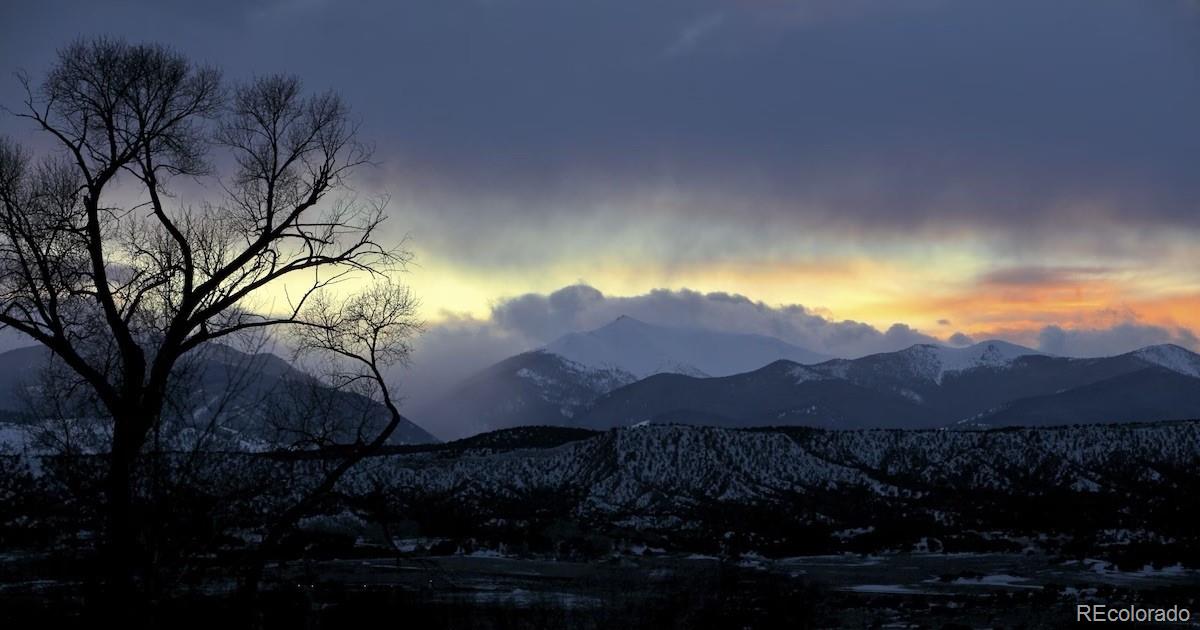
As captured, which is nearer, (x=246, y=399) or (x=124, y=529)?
(x=124, y=529)

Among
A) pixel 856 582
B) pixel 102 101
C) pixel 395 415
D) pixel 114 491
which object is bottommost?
pixel 856 582

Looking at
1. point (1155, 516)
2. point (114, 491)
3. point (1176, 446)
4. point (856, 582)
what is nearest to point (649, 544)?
point (856, 582)

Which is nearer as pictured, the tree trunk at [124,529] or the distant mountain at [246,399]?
the tree trunk at [124,529]

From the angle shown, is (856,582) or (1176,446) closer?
(856,582)

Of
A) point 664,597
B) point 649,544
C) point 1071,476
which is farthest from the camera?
point 1071,476

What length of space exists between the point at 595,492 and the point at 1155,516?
148ft

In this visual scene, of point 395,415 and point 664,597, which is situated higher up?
point 395,415

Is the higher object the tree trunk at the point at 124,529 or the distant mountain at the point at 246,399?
the distant mountain at the point at 246,399

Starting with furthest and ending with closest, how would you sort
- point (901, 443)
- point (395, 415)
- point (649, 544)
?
point (901, 443)
point (649, 544)
point (395, 415)

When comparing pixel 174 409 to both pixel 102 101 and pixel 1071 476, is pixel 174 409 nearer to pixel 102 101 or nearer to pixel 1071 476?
pixel 102 101

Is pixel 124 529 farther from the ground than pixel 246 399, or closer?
closer

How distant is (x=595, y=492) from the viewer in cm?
9081

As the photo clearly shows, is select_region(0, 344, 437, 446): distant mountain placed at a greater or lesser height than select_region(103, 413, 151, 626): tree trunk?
greater

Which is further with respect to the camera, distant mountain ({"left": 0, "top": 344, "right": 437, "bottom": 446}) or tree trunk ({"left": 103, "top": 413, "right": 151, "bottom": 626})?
distant mountain ({"left": 0, "top": 344, "right": 437, "bottom": 446})
